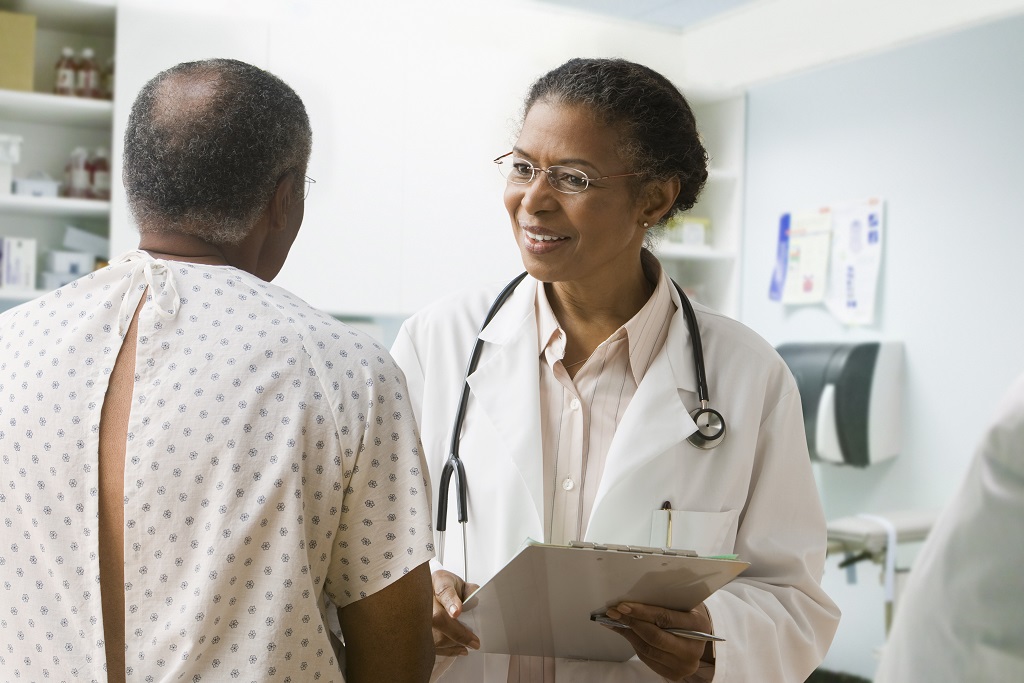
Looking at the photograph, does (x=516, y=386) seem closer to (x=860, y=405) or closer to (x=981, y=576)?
(x=981, y=576)

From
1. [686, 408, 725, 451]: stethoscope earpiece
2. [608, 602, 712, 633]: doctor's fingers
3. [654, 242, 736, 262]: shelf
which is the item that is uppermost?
[654, 242, 736, 262]: shelf

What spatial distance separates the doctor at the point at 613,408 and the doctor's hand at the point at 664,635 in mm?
47

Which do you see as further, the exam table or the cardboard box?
the exam table

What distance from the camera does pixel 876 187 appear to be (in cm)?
366

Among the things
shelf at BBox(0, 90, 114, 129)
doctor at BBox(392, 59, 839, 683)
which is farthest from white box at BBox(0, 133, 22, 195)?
doctor at BBox(392, 59, 839, 683)

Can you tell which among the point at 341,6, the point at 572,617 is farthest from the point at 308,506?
the point at 341,6

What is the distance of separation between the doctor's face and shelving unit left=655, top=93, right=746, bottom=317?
9.02ft

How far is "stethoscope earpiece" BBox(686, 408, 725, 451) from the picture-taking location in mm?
1365

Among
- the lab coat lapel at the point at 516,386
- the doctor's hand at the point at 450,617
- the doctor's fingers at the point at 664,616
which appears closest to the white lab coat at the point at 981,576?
the doctor's fingers at the point at 664,616

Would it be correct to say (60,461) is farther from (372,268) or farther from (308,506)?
(372,268)

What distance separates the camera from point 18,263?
308cm

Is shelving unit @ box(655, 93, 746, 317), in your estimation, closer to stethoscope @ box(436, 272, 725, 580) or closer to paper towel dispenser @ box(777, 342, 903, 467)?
paper towel dispenser @ box(777, 342, 903, 467)

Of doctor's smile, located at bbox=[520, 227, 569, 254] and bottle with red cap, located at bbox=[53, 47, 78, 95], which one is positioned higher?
bottle with red cap, located at bbox=[53, 47, 78, 95]

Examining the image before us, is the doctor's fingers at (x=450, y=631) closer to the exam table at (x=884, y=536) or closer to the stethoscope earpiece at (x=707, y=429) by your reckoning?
the stethoscope earpiece at (x=707, y=429)
